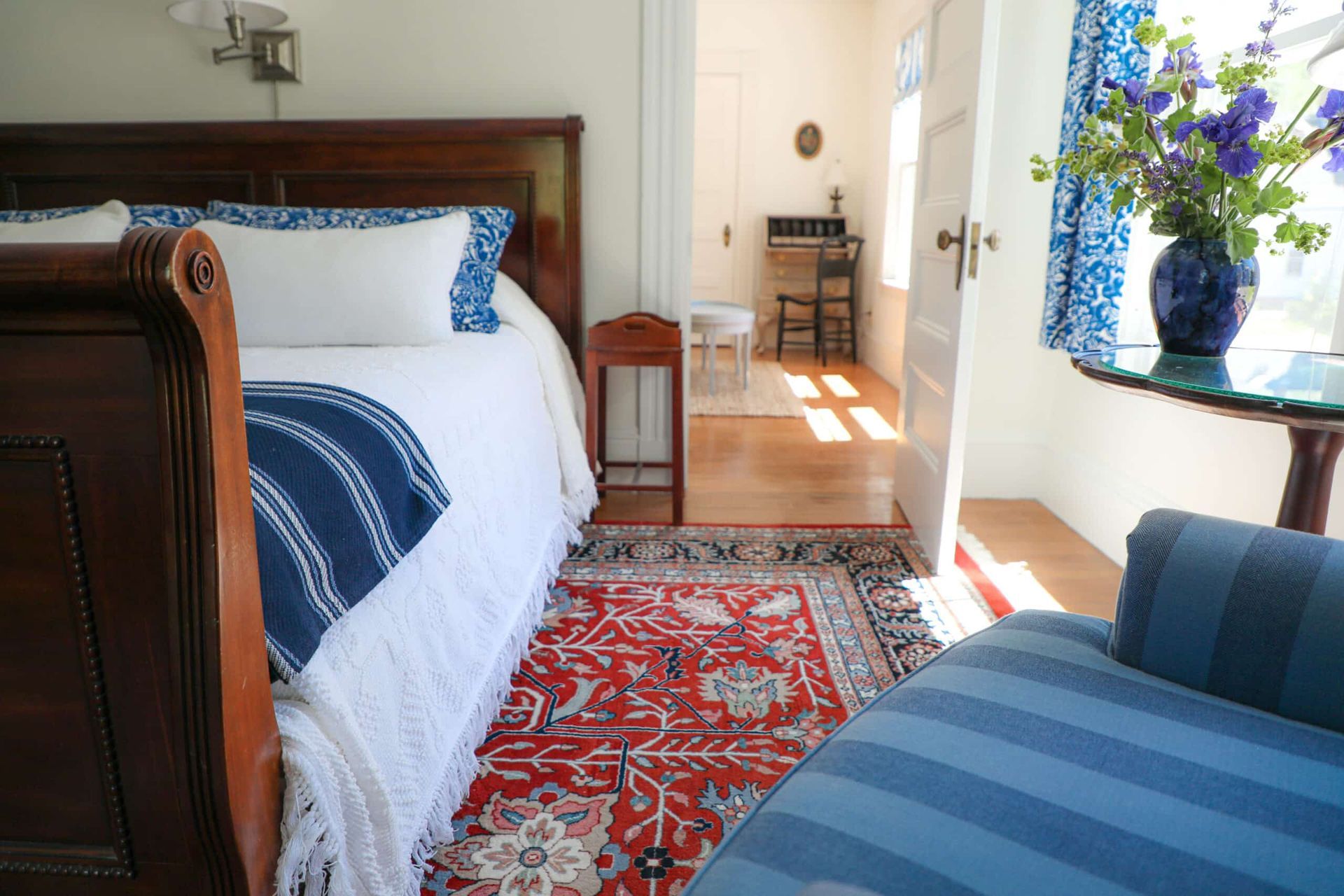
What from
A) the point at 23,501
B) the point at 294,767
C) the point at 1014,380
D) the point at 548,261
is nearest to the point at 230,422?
the point at 23,501

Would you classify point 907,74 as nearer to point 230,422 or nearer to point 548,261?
point 548,261

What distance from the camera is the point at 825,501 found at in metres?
3.15

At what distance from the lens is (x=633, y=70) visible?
2.88m

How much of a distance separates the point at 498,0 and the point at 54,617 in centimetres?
260

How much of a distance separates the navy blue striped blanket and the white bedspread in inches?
2.1

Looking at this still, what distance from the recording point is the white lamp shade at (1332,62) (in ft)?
4.00

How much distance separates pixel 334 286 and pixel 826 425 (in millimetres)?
2857

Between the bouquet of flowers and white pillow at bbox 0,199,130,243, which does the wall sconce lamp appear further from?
the bouquet of flowers

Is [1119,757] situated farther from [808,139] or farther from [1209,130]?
[808,139]

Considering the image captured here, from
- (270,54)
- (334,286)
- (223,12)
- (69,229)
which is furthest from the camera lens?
(270,54)

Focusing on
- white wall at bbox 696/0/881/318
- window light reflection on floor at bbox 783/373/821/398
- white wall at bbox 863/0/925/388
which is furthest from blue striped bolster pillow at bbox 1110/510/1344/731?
white wall at bbox 696/0/881/318

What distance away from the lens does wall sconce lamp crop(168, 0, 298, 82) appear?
2.69m

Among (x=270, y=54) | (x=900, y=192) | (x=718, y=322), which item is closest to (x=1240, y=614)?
(x=270, y=54)

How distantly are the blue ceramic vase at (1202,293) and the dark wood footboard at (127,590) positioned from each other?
5.02ft
